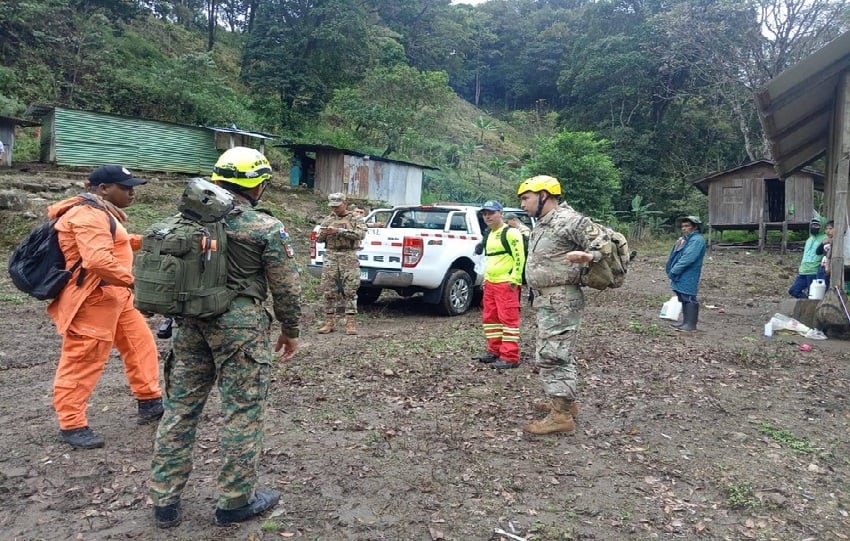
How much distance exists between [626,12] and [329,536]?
41965 mm

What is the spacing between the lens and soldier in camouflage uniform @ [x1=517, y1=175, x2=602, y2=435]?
4180 millimetres

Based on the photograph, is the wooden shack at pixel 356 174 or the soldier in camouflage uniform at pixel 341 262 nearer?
the soldier in camouflage uniform at pixel 341 262

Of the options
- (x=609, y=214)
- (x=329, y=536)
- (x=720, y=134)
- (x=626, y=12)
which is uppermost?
(x=626, y=12)

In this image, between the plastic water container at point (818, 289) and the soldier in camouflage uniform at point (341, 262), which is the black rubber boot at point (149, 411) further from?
the plastic water container at point (818, 289)

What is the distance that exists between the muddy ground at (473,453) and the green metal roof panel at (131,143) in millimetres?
11053

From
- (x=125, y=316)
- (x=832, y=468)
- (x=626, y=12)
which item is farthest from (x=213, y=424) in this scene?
(x=626, y=12)

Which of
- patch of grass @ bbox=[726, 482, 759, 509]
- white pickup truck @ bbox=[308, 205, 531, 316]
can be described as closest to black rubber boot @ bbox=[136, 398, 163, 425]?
patch of grass @ bbox=[726, 482, 759, 509]

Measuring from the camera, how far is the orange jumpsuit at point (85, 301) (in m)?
3.58

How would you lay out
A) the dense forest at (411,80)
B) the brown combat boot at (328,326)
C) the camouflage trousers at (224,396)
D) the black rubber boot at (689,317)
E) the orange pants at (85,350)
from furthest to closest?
the dense forest at (411,80) → the black rubber boot at (689,317) → the brown combat boot at (328,326) → the orange pants at (85,350) → the camouflage trousers at (224,396)

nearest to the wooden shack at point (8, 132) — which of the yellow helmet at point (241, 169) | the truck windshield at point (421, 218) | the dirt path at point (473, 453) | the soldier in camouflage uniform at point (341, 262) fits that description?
the dirt path at point (473, 453)

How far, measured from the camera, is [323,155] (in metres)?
21.4

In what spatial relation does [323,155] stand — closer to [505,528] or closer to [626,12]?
[505,528]

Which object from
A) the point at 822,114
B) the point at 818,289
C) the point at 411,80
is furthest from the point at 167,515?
the point at 411,80

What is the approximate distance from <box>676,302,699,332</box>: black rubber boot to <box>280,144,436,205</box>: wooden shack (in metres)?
15.1
